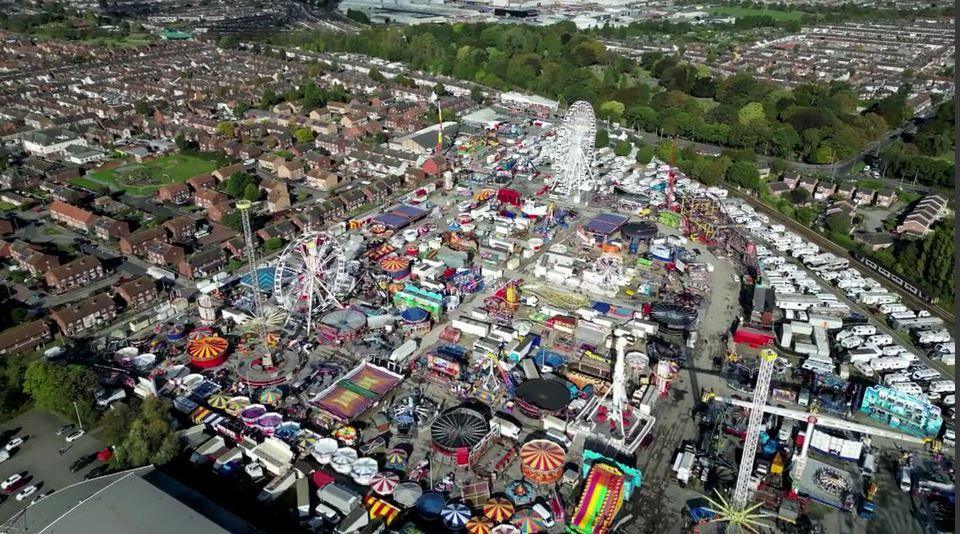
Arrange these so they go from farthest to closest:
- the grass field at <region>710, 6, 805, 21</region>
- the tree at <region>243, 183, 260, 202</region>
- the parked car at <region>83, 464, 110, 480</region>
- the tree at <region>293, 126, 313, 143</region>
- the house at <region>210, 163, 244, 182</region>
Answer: the grass field at <region>710, 6, 805, 21</region>
the tree at <region>293, 126, 313, 143</region>
the house at <region>210, 163, 244, 182</region>
the tree at <region>243, 183, 260, 202</region>
the parked car at <region>83, 464, 110, 480</region>

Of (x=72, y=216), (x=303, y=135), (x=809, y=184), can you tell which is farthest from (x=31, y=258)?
(x=809, y=184)

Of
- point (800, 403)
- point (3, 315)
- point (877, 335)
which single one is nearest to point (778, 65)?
point (877, 335)

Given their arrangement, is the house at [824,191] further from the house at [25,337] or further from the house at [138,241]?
the house at [25,337]

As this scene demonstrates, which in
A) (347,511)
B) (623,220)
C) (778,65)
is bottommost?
(347,511)

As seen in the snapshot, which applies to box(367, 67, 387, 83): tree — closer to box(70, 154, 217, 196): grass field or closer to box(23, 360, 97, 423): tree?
box(70, 154, 217, 196): grass field

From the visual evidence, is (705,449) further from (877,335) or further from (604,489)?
(877,335)

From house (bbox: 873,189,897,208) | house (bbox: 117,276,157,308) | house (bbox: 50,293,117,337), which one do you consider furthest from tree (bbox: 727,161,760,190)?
house (bbox: 50,293,117,337)

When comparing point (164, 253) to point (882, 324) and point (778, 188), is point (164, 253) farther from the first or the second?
point (778, 188)
